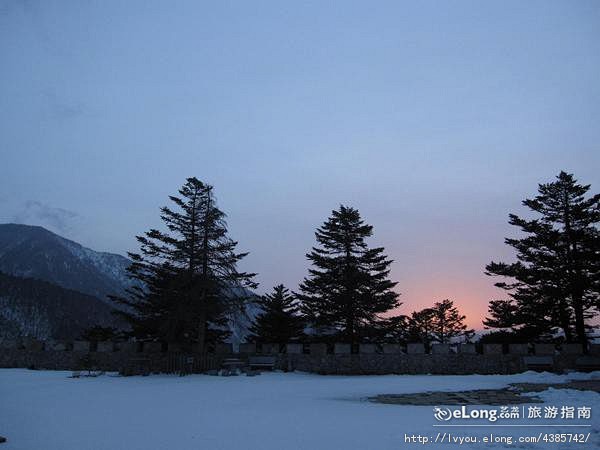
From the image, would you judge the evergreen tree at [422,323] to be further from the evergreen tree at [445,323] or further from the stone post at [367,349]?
the stone post at [367,349]

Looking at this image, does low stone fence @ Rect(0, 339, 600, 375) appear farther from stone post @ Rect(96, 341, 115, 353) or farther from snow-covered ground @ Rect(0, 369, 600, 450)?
snow-covered ground @ Rect(0, 369, 600, 450)

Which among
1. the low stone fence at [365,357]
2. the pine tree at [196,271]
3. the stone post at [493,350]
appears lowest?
the low stone fence at [365,357]

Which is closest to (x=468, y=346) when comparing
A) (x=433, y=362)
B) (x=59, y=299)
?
(x=433, y=362)

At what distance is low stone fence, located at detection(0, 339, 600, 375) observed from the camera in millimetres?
23031

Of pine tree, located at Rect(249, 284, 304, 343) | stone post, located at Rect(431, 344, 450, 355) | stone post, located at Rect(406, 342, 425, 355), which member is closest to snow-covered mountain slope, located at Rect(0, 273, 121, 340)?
pine tree, located at Rect(249, 284, 304, 343)

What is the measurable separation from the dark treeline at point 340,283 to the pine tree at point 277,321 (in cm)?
8

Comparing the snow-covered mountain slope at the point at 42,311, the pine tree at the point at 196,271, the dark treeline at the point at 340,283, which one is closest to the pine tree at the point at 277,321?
the dark treeline at the point at 340,283

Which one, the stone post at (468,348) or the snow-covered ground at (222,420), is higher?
the stone post at (468,348)

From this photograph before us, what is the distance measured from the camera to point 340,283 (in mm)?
30469

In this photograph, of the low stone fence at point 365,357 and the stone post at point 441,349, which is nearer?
the low stone fence at point 365,357

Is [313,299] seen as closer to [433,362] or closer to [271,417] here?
[433,362]

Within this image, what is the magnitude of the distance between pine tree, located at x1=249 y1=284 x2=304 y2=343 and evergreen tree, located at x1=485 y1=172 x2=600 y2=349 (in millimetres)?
14216

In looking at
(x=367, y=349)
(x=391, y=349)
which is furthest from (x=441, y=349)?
(x=367, y=349)

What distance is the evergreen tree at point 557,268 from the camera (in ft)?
86.4
